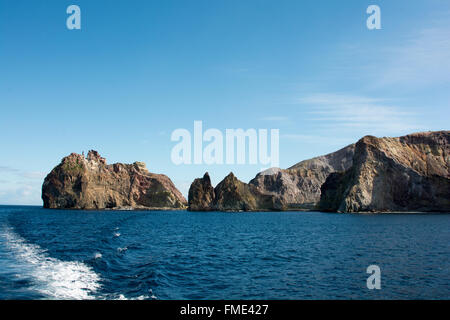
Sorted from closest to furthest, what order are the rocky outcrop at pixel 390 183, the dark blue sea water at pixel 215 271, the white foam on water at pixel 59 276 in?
1. the white foam on water at pixel 59 276
2. the dark blue sea water at pixel 215 271
3. the rocky outcrop at pixel 390 183

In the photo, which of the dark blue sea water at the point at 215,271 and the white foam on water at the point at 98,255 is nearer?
the dark blue sea water at the point at 215,271

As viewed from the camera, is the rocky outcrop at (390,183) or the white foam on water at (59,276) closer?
the white foam on water at (59,276)

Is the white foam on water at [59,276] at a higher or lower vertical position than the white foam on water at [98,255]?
higher

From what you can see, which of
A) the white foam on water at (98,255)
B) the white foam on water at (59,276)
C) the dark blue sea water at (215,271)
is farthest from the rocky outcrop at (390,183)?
the white foam on water at (59,276)

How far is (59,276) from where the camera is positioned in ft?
90.6

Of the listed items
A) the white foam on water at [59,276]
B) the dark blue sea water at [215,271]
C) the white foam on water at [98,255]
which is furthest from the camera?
the white foam on water at [98,255]

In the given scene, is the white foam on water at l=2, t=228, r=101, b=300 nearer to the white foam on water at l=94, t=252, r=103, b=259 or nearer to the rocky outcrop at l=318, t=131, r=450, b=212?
the white foam on water at l=94, t=252, r=103, b=259

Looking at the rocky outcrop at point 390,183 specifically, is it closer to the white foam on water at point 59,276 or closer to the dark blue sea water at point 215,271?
the dark blue sea water at point 215,271

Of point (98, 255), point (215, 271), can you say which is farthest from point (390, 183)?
point (98, 255)

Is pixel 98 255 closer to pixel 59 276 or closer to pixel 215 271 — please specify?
pixel 59 276

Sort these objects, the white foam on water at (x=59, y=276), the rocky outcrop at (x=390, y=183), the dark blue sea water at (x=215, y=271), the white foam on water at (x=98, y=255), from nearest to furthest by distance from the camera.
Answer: the white foam on water at (x=59, y=276) → the dark blue sea water at (x=215, y=271) → the white foam on water at (x=98, y=255) → the rocky outcrop at (x=390, y=183)

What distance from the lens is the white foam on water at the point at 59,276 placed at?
23.2m
